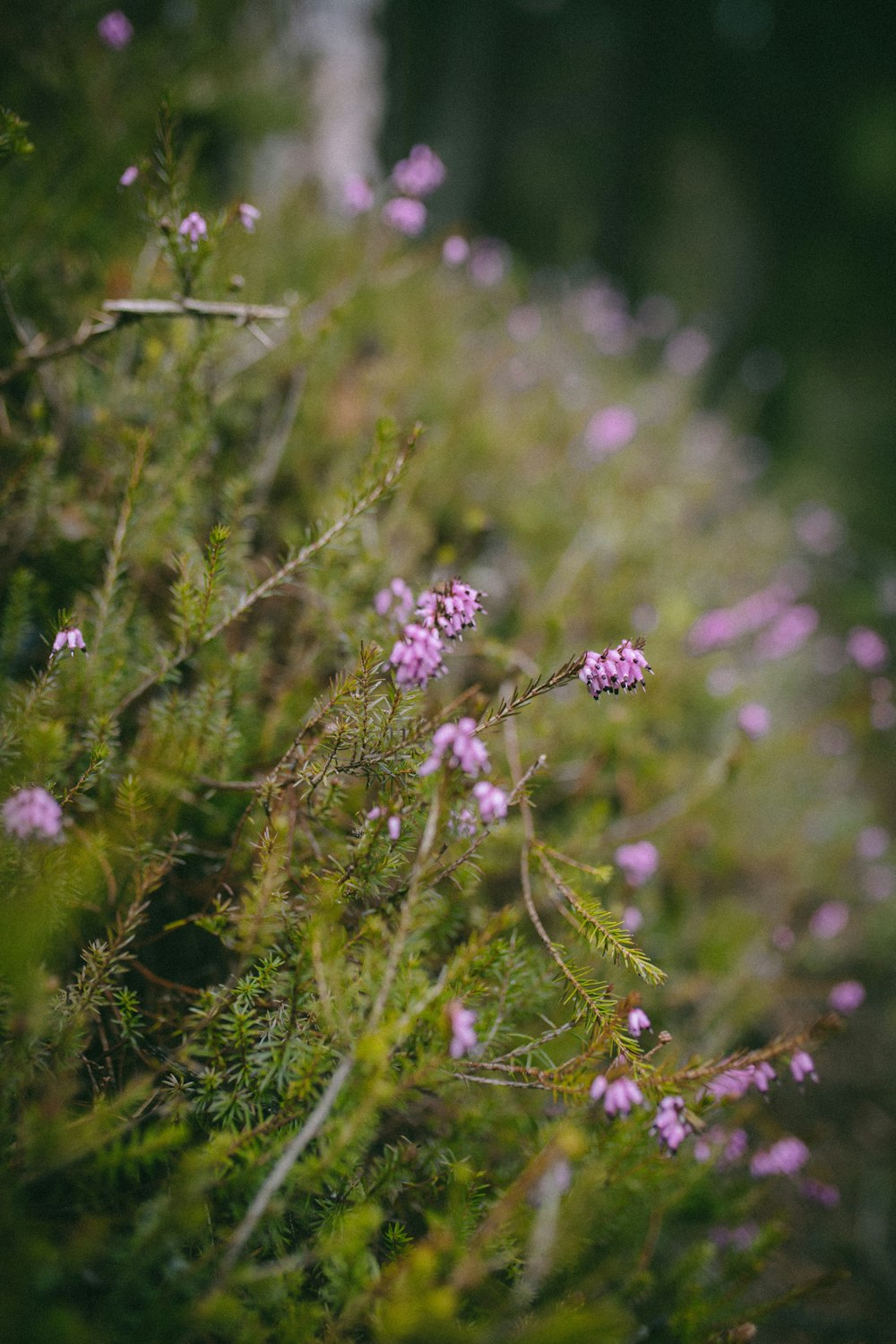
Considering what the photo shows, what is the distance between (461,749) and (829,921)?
285cm

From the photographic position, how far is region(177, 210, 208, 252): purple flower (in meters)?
1.46

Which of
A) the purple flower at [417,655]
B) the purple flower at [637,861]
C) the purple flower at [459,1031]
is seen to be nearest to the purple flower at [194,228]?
the purple flower at [417,655]

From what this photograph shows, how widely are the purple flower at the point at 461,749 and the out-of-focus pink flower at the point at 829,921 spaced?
8.98 feet

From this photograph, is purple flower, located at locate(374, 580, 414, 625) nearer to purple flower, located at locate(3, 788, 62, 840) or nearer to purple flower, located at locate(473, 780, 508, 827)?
purple flower, located at locate(473, 780, 508, 827)

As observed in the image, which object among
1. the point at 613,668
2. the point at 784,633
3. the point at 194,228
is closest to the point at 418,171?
the point at 194,228

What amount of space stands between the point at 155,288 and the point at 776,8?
37.0 feet

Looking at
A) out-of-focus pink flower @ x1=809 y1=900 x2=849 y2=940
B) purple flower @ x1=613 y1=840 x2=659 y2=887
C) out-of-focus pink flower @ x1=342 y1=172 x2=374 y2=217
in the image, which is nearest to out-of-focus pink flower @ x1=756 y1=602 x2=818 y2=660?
out-of-focus pink flower @ x1=809 y1=900 x2=849 y2=940

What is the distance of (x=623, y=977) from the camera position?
5.86ft

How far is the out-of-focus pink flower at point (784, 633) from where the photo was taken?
3.48m

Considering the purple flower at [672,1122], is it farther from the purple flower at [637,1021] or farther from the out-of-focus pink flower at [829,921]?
the out-of-focus pink flower at [829,921]

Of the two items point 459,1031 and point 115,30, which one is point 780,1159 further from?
point 115,30

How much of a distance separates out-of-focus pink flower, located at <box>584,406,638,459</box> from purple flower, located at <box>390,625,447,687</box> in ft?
9.80

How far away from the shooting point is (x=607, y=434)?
363 centimetres

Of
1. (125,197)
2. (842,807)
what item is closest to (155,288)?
(125,197)
